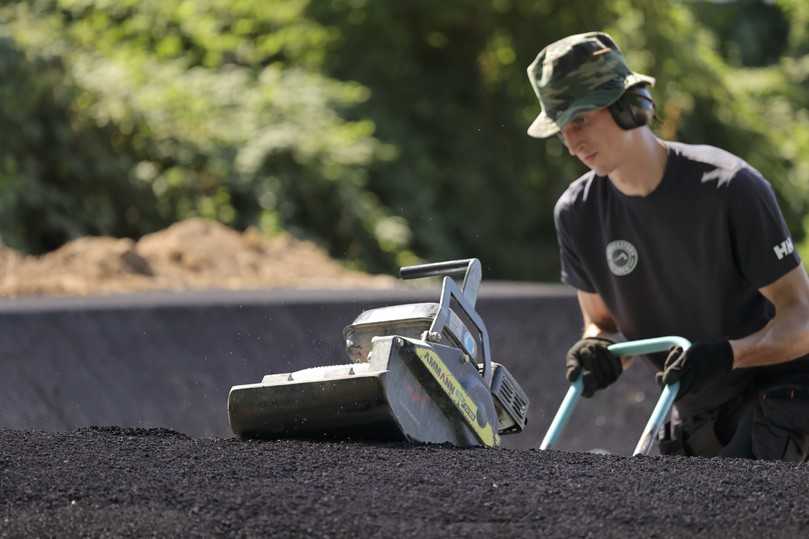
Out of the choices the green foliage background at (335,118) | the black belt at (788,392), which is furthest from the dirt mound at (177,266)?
the black belt at (788,392)

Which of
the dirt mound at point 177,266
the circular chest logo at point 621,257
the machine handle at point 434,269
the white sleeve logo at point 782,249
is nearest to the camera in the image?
the machine handle at point 434,269

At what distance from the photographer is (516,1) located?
15.9 m

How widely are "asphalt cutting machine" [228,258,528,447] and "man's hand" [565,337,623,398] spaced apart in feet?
2.44

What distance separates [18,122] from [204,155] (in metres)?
1.65

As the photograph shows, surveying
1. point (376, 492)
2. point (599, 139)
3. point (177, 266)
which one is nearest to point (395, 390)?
point (376, 492)

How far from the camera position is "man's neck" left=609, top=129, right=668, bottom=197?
4234 millimetres

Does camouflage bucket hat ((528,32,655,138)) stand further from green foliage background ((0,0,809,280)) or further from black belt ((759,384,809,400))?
green foliage background ((0,0,809,280))

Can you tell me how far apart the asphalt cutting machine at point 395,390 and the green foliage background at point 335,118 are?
7.01 meters

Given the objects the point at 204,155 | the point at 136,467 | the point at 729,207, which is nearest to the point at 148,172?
the point at 204,155

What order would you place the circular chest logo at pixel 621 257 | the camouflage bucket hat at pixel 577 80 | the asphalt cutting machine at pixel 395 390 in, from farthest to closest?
the circular chest logo at pixel 621 257 < the camouflage bucket hat at pixel 577 80 < the asphalt cutting machine at pixel 395 390

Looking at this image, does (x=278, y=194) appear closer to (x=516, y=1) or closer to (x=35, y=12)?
(x=35, y=12)

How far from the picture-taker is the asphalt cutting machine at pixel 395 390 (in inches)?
129

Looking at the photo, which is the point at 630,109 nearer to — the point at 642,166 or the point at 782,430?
the point at 642,166

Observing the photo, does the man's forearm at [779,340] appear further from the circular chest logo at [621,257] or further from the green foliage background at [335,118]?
the green foliage background at [335,118]
